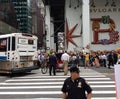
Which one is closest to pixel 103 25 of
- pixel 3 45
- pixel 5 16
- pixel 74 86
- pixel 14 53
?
pixel 3 45

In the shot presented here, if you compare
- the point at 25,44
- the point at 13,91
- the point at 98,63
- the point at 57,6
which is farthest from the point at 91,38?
the point at 13,91

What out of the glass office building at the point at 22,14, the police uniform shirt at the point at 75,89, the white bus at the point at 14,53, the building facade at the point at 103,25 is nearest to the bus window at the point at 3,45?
the white bus at the point at 14,53

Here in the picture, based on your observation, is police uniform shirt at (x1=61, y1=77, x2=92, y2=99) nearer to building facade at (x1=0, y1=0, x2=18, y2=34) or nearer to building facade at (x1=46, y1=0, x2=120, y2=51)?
building facade at (x1=46, y1=0, x2=120, y2=51)

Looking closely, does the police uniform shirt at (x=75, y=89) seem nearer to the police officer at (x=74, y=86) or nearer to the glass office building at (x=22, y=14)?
the police officer at (x=74, y=86)

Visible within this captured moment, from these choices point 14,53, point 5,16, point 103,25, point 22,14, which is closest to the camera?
point 14,53

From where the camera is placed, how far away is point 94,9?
46781 mm

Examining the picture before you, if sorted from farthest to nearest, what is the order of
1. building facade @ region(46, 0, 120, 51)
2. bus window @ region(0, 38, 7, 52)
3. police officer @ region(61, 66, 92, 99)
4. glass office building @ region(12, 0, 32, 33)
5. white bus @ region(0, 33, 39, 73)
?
1. glass office building @ region(12, 0, 32, 33)
2. building facade @ region(46, 0, 120, 51)
3. bus window @ region(0, 38, 7, 52)
4. white bus @ region(0, 33, 39, 73)
5. police officer @ region(61, 66, 92, 99)

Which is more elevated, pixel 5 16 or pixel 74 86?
pixel 5 16

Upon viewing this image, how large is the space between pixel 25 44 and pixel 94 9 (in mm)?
21762

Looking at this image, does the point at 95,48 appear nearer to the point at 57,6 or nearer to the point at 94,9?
the point at 94,9

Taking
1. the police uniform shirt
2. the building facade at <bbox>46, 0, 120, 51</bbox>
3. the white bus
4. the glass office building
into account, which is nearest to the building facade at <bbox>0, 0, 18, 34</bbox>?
the building facade at <bbox>46, 0, 120, 51</bbox>

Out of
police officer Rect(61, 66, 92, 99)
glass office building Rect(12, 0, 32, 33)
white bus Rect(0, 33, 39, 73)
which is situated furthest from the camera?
glass office building Rect(12, 0, 32, 33)

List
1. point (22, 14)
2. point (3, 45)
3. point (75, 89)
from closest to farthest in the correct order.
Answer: point (75, 89), point (3, 45), point (22, 14)

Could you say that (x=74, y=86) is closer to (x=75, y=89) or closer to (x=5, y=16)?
(x=75, y=89)
